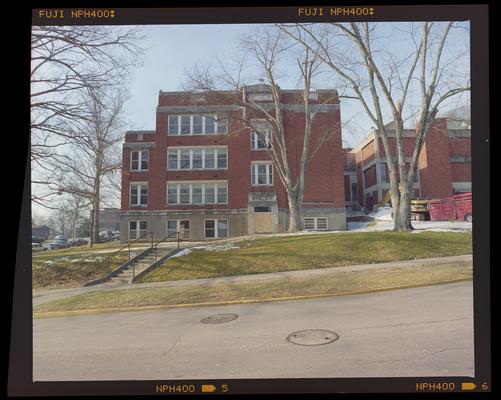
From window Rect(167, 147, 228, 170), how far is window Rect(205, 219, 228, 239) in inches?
49.2

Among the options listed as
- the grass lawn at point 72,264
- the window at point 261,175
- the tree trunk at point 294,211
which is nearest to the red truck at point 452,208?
the tree trunk at point 294,211

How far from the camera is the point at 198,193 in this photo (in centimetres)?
629

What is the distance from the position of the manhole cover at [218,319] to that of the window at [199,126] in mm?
3249

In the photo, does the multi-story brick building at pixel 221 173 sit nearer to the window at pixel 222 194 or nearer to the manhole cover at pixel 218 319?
the window at pixel 222 194

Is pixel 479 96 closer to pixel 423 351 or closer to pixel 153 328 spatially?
pixel 423 351

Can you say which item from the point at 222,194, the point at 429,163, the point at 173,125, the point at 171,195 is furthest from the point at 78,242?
the point at 429,163

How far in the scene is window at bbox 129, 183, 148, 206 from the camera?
5.41 m

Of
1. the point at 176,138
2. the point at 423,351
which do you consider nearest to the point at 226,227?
the point at 176,138

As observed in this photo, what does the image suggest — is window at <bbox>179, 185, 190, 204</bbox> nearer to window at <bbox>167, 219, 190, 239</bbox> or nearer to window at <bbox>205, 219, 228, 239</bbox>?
window at <bbox>167, 219, 190, 239</bbox>

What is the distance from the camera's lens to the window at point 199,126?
19.3ft

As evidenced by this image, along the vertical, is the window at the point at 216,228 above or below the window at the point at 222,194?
below

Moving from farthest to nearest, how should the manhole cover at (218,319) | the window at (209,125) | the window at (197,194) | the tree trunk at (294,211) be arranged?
the tree trunk at (294,211)
the window at (209,125)
the window at (197,194)
the manhole cover at (218,319)

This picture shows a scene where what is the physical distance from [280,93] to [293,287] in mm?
3592

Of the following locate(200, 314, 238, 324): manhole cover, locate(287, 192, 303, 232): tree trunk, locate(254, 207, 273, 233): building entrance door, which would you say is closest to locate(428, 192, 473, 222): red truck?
locate(287, 192, 303, 232): tree trunk
